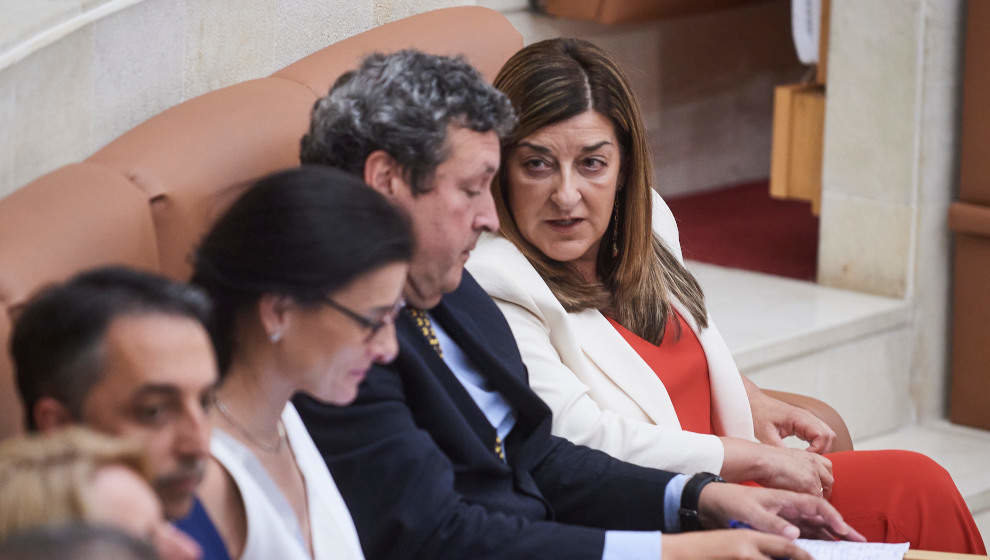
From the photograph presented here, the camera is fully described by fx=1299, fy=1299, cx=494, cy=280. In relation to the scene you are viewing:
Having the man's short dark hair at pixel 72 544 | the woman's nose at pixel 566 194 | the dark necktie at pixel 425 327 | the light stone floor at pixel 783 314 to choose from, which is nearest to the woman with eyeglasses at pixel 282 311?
the dark necktie at pixel 425 327

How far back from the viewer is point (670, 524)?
2.04m

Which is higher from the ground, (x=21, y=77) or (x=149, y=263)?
(x=21, y=77)

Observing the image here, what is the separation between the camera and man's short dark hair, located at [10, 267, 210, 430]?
1.13 metres

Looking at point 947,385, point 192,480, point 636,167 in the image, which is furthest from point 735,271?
point 192,480

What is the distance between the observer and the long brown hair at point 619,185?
2.25 m

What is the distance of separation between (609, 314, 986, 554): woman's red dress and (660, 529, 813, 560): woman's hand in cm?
50

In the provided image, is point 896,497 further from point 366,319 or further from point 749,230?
point 749,230

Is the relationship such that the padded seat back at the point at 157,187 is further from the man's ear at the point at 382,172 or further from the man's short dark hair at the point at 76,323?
the man's short dark hair at the point at 76,323

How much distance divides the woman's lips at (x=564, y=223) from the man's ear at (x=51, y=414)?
4.15 feet

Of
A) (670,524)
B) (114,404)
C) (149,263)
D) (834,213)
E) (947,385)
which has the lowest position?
(947,385)

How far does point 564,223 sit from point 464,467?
0.61 m

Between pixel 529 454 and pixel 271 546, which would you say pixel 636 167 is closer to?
pixel 529 454

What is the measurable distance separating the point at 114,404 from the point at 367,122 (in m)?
0.72

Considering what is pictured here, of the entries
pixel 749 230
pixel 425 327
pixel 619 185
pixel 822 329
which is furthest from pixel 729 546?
pixel 749 230
